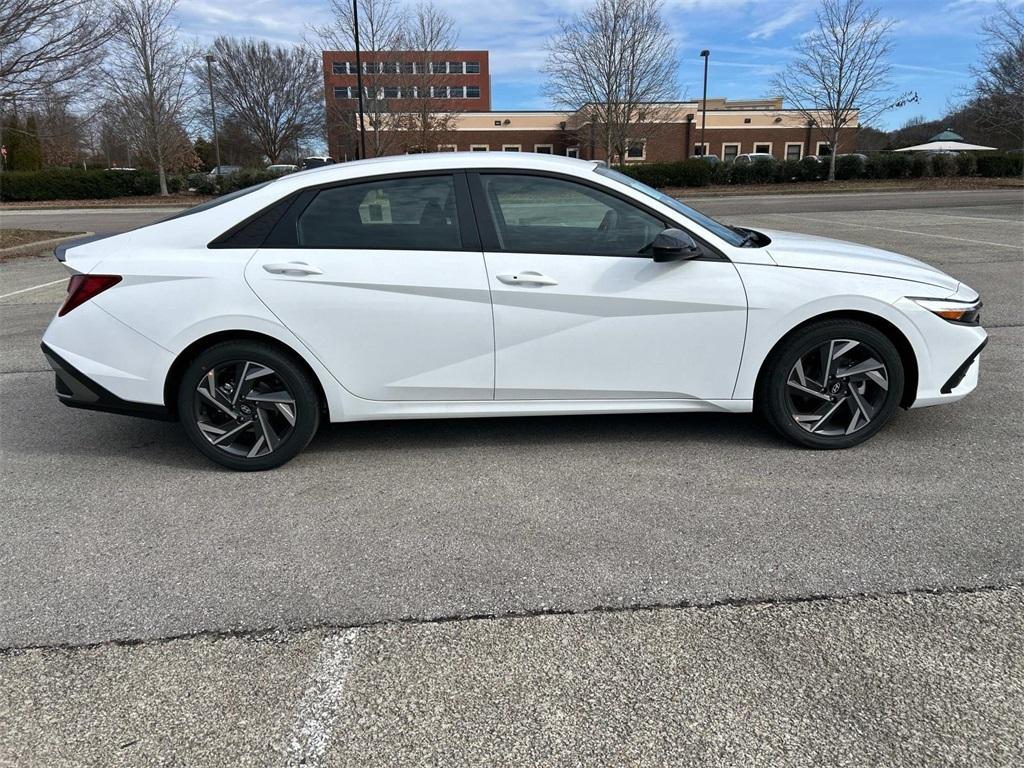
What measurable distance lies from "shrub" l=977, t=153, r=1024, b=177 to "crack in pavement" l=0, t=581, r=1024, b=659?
42032 millimetres

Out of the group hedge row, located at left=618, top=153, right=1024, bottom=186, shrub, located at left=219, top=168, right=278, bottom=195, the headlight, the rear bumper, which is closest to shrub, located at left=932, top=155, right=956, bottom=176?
hedge row, located at left=618, top=153, right=1024, bottom=186

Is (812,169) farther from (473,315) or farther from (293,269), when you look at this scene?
(293,269)

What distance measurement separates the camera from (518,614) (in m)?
2.72

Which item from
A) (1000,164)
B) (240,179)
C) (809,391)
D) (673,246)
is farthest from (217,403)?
(1000,164)

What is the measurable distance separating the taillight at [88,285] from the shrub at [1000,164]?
141ft

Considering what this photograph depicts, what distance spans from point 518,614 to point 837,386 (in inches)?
92.3

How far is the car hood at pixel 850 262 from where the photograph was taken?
13.1ft

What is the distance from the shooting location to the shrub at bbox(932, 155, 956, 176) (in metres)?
36.1

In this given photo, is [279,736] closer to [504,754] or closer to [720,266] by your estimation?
[504,754]

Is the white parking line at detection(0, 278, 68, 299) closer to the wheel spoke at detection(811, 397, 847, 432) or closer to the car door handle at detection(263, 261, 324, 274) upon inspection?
the car door handle at detection(263, 261, 324, 274)

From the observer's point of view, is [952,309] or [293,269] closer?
[293,269]

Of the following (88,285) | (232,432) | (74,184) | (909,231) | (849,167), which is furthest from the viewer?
(849,167)

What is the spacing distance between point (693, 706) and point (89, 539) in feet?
8.85

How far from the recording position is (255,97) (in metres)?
51.4
